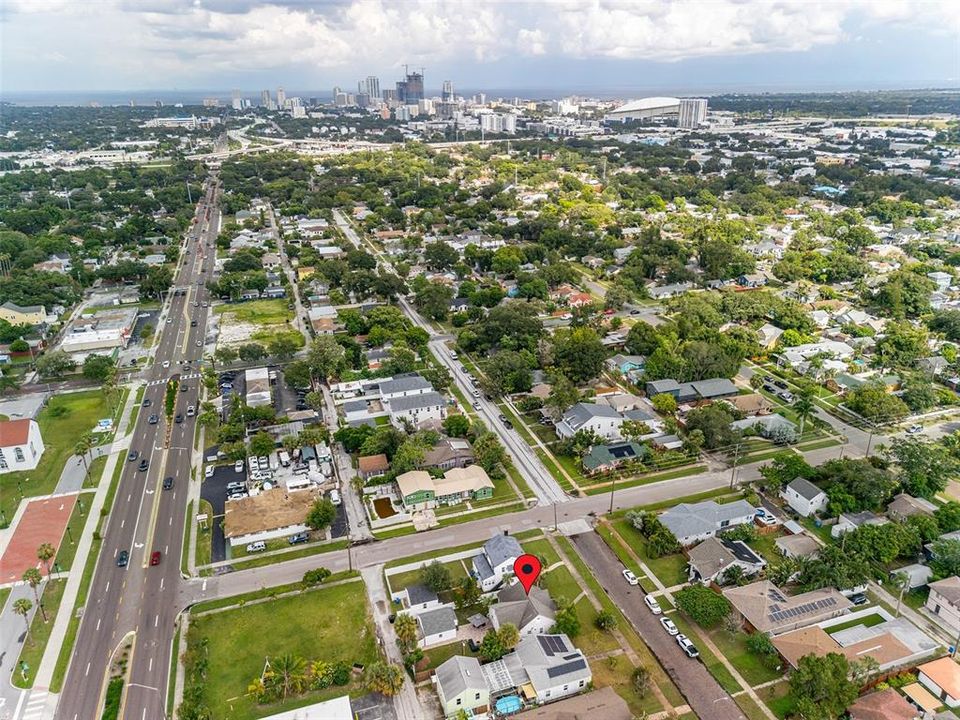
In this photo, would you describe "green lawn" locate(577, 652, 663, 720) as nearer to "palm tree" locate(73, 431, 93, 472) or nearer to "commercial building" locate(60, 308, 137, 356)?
"palm tree" locate(73, 431, 93, 472)

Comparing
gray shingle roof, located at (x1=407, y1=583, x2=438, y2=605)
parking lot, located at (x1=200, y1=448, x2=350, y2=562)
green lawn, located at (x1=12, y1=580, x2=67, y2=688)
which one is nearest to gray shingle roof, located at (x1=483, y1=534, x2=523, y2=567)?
gray shingle roof, located at (x1=407, y1=583, x2=438, y2=605)

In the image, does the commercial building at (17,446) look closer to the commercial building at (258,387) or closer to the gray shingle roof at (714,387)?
the commercial building at (258,387)

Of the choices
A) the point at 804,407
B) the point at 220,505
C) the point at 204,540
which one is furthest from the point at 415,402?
→ the point at 804,407

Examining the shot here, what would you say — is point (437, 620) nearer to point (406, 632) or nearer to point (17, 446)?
point (406, 632)

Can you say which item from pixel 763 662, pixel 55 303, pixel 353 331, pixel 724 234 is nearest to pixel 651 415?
pixel 763 662

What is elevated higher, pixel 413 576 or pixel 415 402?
pixel 415 402

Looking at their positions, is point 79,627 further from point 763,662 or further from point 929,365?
point 929,365
